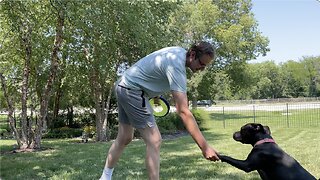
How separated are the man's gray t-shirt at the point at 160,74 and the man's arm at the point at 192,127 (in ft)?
0.23

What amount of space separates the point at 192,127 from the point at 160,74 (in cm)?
60

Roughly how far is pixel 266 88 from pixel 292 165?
268ft

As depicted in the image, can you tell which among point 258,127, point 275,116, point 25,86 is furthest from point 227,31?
point 258,127

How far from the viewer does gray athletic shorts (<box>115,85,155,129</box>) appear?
3.39m

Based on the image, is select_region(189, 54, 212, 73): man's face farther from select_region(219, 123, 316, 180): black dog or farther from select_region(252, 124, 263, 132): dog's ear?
select_region(252, 124, 263, 132): dog's ear

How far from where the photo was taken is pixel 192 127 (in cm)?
296

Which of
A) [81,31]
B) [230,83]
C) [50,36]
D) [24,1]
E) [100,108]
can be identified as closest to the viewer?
[24,1]

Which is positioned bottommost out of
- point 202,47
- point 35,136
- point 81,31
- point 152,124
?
point 35,136

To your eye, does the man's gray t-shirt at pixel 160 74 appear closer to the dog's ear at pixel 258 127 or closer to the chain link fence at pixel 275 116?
the dog's ear at pixel 258 127

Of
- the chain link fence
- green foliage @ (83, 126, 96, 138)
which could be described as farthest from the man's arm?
the chain link fence

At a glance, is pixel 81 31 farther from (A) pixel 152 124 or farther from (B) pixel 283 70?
(B) pixel 283 70

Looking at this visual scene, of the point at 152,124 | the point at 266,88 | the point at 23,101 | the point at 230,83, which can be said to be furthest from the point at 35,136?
the point at 266,88

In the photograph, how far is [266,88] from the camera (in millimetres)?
81938

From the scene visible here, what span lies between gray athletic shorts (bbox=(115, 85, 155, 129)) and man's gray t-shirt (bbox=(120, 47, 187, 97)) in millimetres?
58
